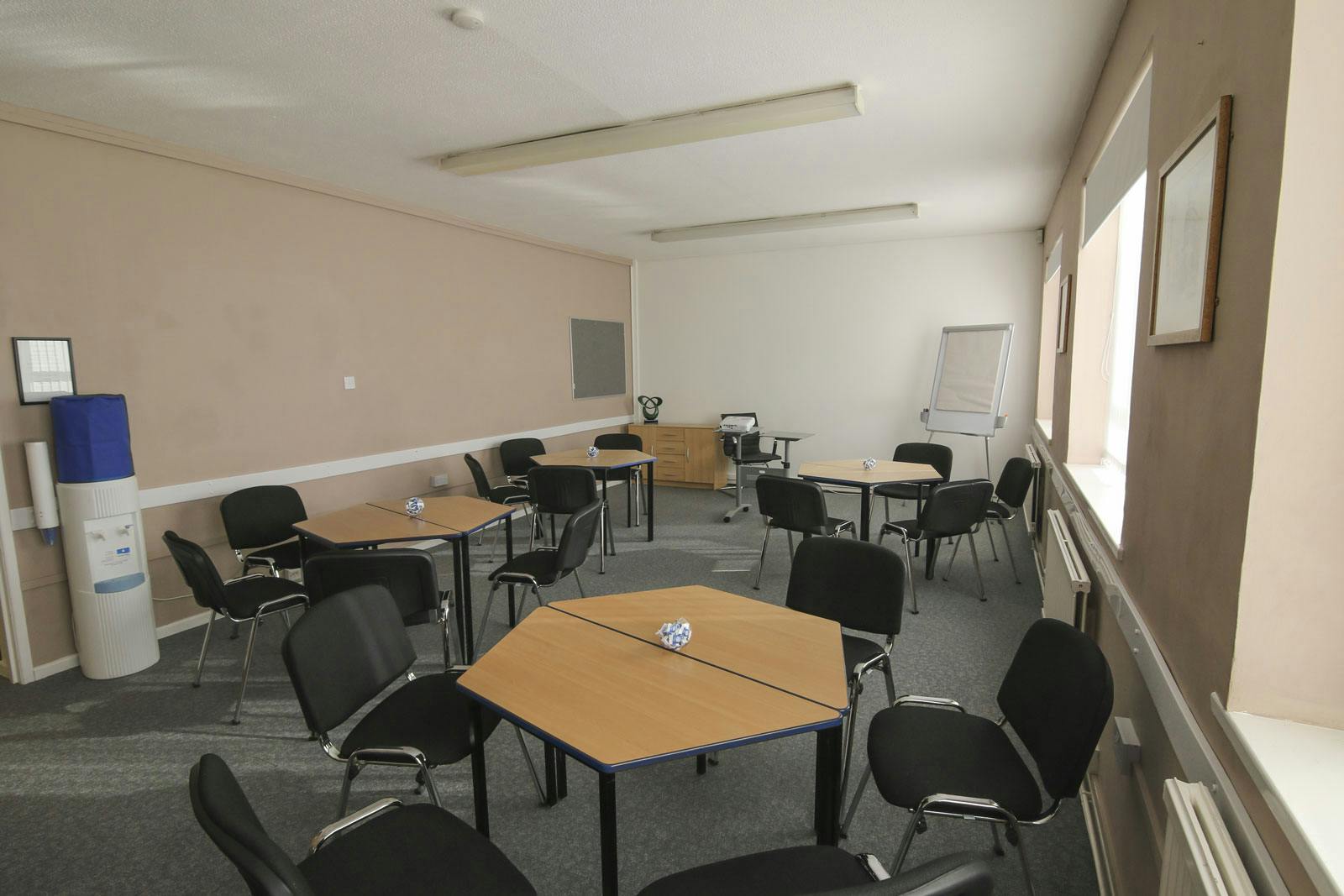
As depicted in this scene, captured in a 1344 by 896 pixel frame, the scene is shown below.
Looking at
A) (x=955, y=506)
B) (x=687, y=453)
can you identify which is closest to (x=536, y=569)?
(x=955, y=506)

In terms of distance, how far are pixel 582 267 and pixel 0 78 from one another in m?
5.10

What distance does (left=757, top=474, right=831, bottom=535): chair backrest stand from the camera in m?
4.16

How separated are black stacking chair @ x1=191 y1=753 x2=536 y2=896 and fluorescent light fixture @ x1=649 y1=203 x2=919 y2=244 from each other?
5.72 metres

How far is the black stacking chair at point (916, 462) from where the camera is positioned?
5051 millimetres

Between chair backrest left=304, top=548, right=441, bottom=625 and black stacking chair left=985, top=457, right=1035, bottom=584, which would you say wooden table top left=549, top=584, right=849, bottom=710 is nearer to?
chair backrest left=304, top=548, right=441, bottom=625

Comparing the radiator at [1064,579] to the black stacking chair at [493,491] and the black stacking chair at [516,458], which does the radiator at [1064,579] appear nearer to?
the black stacking chair at [493,491]

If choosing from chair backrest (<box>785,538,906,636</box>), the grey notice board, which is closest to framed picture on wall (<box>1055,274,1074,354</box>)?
chair backrest (<box>785,538,906,636</box>)

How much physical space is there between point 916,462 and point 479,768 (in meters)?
4.73

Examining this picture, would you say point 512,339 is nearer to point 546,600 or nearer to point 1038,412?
point 546,600

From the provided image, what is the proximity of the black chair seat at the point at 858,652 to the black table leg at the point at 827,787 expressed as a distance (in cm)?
64

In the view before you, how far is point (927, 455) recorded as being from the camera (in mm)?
5730

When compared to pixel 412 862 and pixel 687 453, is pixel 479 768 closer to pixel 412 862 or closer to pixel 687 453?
pixel 412 862

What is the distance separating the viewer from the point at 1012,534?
5793 mm

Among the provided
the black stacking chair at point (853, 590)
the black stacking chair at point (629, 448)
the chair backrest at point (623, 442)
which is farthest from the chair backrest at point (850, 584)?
the chair backrest at point (623, 442)
